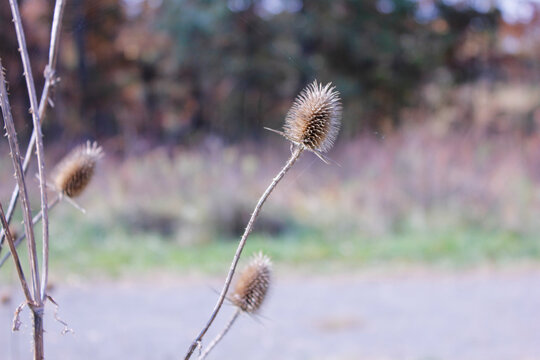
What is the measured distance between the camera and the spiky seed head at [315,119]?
162 centimetres

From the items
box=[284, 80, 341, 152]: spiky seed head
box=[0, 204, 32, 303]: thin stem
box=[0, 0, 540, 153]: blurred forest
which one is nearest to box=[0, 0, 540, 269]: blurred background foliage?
box=[0, 0, 540, 153]: blurred forest

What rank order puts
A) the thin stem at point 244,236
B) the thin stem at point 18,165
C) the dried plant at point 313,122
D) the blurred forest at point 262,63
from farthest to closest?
the blurred forest at point 262,63, the dried plant at point 313,122, the thin stem at point 244,236, the thin stem at point 18,165

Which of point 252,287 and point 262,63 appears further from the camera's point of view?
point 262,63

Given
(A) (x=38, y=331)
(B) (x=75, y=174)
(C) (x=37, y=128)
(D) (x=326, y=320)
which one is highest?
(D) (x=326, y=320)

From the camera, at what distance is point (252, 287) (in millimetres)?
2023

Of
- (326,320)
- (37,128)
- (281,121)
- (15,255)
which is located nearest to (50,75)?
(37,128)

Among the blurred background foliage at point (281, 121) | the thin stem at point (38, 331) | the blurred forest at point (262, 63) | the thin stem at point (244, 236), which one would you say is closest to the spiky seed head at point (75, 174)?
the blurred background foliage at point (281, 121)

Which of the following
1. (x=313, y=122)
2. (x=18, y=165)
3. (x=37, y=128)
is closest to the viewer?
(x=18, y=165)

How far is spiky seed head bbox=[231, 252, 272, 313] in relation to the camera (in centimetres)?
199

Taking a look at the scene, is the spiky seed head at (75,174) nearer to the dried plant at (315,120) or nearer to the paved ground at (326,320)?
the dried plant at (315,120)

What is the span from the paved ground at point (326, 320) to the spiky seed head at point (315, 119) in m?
4.03

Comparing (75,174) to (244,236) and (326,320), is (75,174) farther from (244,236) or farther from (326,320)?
(326,320)

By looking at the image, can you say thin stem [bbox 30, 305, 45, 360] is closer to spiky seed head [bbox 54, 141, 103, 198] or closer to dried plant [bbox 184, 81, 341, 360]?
dried plant [bbox 184, 81, 341, 360]

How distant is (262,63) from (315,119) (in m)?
19.0
